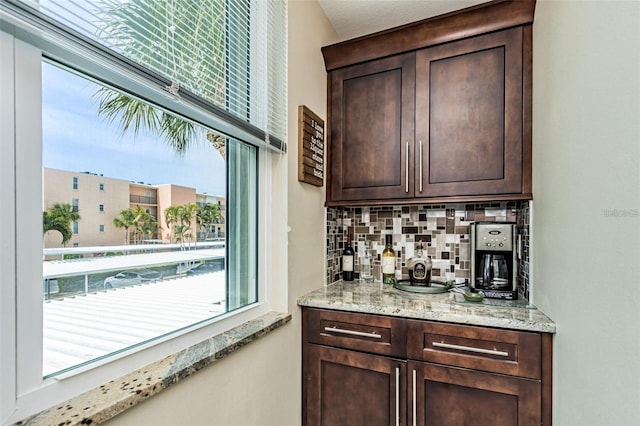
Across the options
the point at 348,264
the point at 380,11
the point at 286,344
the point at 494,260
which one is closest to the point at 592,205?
the point at 494,260

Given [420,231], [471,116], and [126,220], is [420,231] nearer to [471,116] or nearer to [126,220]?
[471,116]

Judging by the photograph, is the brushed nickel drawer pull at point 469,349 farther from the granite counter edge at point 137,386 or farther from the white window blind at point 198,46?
the white window blind at point 198,46

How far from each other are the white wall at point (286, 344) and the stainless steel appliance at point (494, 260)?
886mm

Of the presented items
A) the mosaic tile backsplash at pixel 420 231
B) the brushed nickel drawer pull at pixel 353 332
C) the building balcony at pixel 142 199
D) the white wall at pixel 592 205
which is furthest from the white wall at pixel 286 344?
the white wall at pixel 592 205

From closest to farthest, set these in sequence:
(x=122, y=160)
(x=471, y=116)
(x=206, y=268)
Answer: (x=122, y=160)
(x=206, y=268)
(x=471, y=116)

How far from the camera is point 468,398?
1374 mm

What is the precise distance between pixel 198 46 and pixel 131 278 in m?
0.78

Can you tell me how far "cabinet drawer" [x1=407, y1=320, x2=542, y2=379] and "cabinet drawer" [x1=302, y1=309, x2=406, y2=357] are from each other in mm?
66

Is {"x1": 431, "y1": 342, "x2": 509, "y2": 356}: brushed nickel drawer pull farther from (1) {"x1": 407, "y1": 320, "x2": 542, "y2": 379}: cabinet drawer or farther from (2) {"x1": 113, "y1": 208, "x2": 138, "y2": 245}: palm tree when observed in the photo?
(2) {"x1": 113, "y1": 208, "x2": 138, "y2": 245}: palm tree

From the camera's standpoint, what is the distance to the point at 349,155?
1967mm

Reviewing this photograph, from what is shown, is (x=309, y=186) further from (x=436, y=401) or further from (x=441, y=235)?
(x=436, y=401)

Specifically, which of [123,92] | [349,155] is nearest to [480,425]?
[349,155]

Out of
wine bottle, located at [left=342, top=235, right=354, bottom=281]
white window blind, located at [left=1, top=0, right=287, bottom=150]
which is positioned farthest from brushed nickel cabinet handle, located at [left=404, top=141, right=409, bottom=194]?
white window blind, located at [left=1, top=0, right=287, bottom=150]

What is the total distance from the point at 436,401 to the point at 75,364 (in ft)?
4.57
